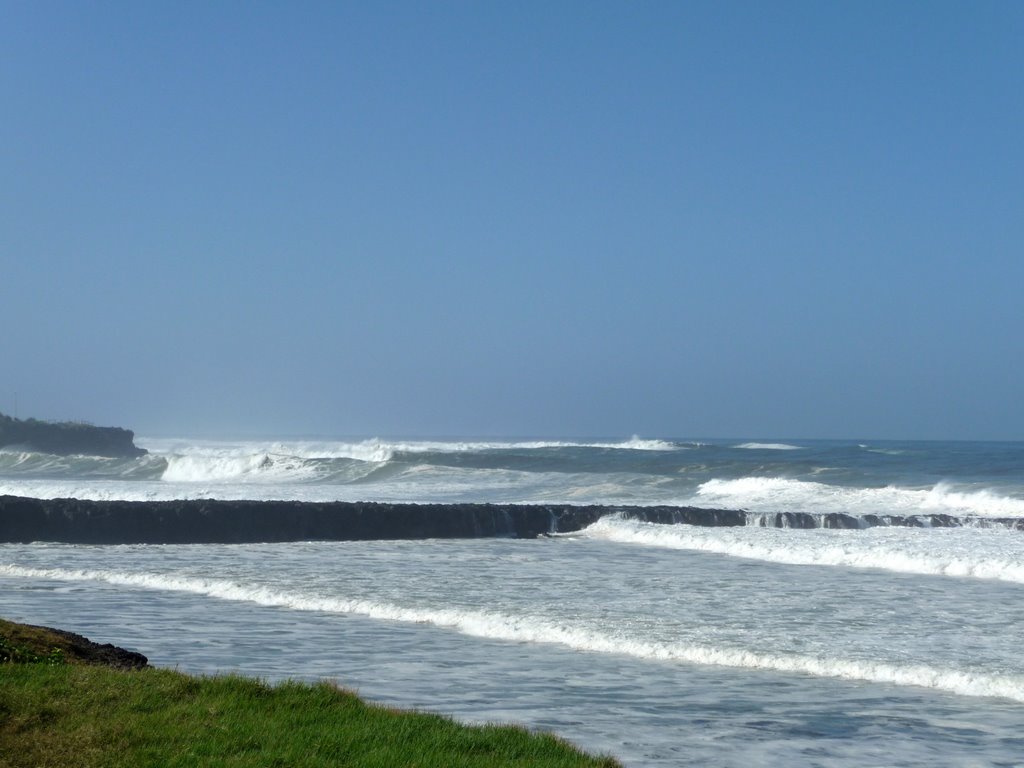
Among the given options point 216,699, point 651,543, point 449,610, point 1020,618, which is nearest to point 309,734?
point 216,699

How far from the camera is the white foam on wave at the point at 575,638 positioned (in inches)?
409

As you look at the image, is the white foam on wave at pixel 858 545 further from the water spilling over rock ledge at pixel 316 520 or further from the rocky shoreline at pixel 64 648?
the rocky shoreline at pixel 64 648

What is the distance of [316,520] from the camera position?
2617 centimetres

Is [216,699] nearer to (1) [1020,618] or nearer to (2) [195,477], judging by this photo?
(1) [1020,618]

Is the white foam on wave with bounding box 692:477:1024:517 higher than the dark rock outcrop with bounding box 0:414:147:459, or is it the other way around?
the dark rock outcrop with bounding box 0:414:147:459

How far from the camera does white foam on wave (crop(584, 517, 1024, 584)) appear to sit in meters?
19.7

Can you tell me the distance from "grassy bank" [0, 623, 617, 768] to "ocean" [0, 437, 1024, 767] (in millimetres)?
1194

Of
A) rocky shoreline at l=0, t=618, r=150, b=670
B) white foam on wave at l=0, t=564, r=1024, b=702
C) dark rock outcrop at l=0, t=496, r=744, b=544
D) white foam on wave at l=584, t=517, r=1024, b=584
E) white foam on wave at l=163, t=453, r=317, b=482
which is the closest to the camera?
rocky shoreline at l=0, t=618, r=150, b=670

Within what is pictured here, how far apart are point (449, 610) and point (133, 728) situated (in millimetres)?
8133

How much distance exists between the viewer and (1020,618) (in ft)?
46.8

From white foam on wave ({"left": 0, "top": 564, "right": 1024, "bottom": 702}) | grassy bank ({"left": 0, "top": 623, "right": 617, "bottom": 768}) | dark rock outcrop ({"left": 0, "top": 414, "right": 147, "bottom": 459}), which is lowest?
white foam on wave ({"left": 0, "top": 564, "right": 1024, "bottom": 702})

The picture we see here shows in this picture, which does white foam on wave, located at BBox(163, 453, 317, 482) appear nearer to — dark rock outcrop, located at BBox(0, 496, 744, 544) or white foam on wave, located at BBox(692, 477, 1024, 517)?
white foam on wave, located at BBox(692, 477, 1024, 517)

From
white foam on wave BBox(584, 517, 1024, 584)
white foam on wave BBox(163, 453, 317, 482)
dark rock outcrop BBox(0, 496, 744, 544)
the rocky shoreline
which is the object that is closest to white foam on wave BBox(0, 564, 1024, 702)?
the rocky shoreline

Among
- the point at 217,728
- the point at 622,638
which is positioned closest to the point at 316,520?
the point at 622,638
